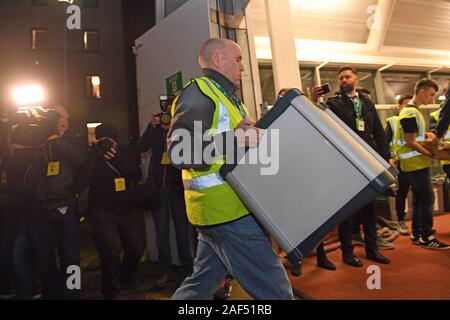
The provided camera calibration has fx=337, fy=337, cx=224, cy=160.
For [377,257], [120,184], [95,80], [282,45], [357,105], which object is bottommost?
[377,257]

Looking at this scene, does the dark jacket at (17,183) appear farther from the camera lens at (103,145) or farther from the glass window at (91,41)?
the glass window at (91,41)

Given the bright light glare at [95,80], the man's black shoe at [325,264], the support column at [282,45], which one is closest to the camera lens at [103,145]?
the support column at [282,45]

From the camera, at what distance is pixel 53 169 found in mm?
3004

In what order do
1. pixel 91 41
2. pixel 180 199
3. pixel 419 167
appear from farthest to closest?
pixel 91 41 → pixel 419 167 → pixel 180 199

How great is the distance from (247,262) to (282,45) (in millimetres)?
3170

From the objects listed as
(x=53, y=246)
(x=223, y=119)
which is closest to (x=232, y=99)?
(x=223, y=119)

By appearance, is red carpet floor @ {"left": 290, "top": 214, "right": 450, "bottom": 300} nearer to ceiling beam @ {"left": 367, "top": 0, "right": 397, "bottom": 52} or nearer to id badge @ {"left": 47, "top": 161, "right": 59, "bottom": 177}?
id badge @ {"left": 47, "top": 161, "right": 59, "bottom": 177}

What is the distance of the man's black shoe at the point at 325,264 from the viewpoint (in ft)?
11.9

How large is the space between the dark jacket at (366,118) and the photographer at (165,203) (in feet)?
6.17

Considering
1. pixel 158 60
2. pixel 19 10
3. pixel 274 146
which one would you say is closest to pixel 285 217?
pixel 274 146

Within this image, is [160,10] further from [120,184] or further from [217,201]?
[217,201]

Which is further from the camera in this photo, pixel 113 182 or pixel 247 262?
pixel 113 182

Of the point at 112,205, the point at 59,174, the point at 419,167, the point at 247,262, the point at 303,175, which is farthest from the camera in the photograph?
the point at 419,167
